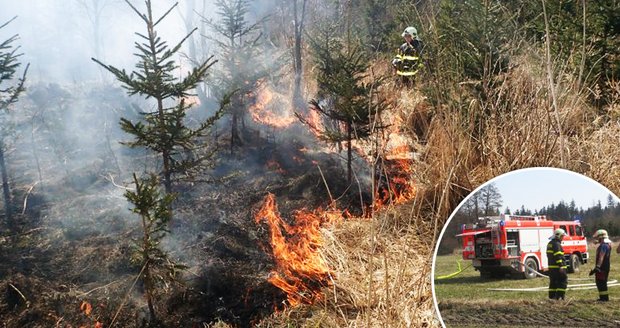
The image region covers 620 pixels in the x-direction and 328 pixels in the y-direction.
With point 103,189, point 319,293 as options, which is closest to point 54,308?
point 319,293

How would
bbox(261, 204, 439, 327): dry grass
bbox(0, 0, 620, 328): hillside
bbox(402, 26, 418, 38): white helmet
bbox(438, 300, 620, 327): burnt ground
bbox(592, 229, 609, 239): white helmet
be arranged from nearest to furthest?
bbox(438, 300, 620, 327): burnt ground
bbox(592, 229, 609, 239): white helmet
bbox(261, 204, 439, 327): dry grass
bbox(0, 0, 620, 328): hillside
bbox(402, 26, 418, 38): white helmet

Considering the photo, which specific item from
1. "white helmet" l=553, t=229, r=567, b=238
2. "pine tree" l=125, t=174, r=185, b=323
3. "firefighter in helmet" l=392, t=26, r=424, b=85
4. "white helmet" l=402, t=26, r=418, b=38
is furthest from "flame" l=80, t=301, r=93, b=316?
"white helmet" l=402, t=26, r=418, b=38

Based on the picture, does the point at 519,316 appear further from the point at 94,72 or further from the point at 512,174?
the point at 94,72

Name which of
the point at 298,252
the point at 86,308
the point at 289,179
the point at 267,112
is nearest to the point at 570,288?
the point at 298,252

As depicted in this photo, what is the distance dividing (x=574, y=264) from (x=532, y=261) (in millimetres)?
148

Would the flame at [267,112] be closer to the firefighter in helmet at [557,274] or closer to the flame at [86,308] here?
the flame at [86,308]

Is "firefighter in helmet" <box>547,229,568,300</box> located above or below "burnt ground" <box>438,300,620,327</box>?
above

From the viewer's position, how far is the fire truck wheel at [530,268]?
6.09 ft

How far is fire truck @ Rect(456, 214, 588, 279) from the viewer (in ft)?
6.07

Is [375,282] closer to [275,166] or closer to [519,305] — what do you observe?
A: [519,305]

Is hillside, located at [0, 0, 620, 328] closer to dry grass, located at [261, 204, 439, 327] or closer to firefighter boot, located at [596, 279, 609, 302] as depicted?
dry grass, located at [261, 204, 439, 327]

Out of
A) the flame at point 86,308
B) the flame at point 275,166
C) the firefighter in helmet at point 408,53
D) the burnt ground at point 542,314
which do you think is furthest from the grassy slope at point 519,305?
the firefighter in helmet at point 408,53

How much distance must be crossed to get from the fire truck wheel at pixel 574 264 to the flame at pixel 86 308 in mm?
4452

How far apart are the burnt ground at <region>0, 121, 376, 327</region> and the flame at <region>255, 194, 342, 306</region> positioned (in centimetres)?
13
